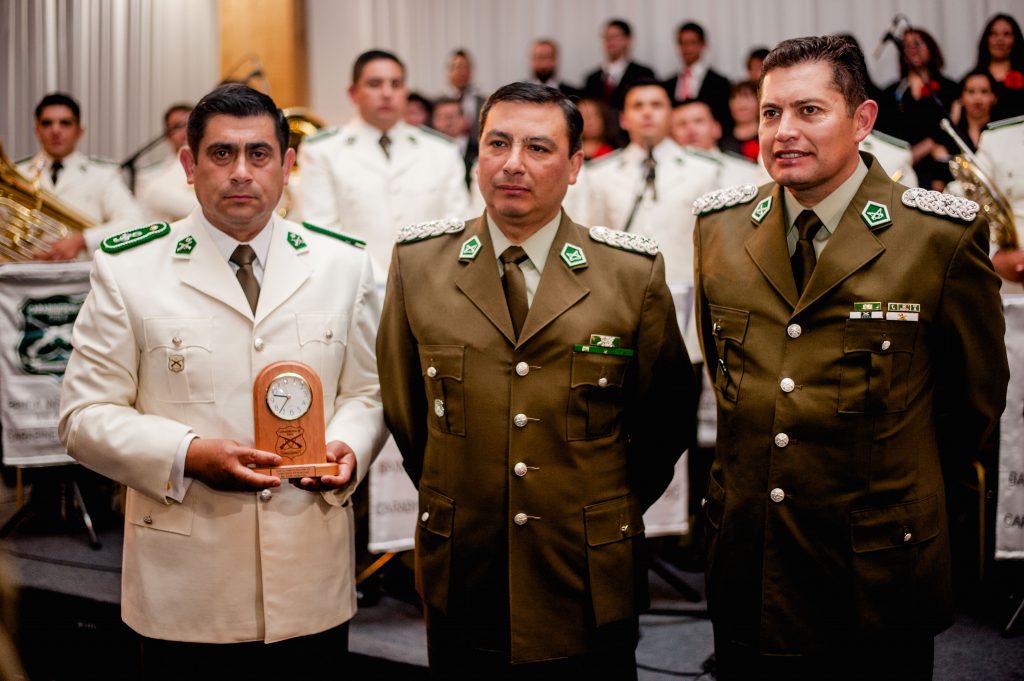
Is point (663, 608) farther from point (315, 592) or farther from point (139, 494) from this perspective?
point (139, 494)

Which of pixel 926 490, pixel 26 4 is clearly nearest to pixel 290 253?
pixel 926 490

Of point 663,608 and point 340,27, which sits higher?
point 340,27

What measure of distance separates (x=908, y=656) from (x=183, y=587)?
1.48 m

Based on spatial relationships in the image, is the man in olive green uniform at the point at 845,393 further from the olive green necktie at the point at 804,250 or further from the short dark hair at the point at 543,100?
the short dark hair at the point at 543,100

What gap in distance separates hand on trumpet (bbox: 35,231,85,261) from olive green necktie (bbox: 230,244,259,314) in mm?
2677

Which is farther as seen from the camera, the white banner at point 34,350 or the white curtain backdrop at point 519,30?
the white curtain backdrop at point 519,30

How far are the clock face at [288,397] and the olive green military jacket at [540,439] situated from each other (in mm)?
261

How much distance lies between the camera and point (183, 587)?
2.02m

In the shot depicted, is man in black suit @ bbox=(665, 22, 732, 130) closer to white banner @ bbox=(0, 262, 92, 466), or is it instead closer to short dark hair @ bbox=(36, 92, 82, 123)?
short dark hair @ bbox=(36, 92, 82, 123)

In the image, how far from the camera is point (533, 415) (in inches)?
76.8

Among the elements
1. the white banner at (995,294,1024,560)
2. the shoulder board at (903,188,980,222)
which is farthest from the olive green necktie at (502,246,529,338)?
the white banner at (995,294,1024,560)

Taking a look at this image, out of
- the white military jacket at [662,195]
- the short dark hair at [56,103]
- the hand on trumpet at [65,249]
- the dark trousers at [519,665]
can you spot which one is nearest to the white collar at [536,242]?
the dark trousers at [519,665]

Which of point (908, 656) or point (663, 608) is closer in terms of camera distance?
point (908, 656)

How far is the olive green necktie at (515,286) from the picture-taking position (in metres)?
2.01
